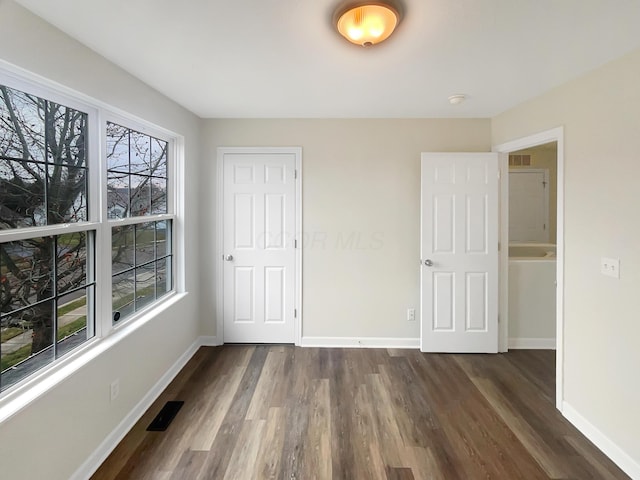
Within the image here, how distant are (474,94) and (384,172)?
40.9 inches

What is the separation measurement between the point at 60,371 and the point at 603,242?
3.17 m

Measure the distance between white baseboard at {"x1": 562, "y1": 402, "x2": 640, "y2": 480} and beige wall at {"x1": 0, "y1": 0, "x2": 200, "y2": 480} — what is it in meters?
2.99

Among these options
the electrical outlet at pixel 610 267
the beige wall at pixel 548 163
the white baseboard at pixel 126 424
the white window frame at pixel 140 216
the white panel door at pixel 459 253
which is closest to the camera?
the white baseboard at pixel 126 424

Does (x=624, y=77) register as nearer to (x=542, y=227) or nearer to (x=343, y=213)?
(x=343, y=213)

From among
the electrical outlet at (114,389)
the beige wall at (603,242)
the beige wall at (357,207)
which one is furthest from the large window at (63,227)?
the beige wall at (603,242)

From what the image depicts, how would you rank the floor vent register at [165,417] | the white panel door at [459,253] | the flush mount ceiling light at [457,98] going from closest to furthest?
1. the floor vent register at [165,417]
2. the flush mount ceiling light at [457,98]
3. the white panel door at [459,253]

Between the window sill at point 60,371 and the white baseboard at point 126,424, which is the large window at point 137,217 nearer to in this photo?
the window sill at point 60,371

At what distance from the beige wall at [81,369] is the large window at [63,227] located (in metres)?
0.14

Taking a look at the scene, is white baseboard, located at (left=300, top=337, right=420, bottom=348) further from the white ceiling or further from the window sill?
the white ceiling

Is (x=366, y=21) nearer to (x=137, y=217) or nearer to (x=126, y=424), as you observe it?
(x=137, y=217)

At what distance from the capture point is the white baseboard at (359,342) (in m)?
3.31

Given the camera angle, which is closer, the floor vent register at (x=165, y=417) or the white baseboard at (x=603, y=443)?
the white baseboard at (x=603, y=443)

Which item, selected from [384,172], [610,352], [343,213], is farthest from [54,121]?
[610,352]

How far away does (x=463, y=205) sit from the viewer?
10.2 ft
